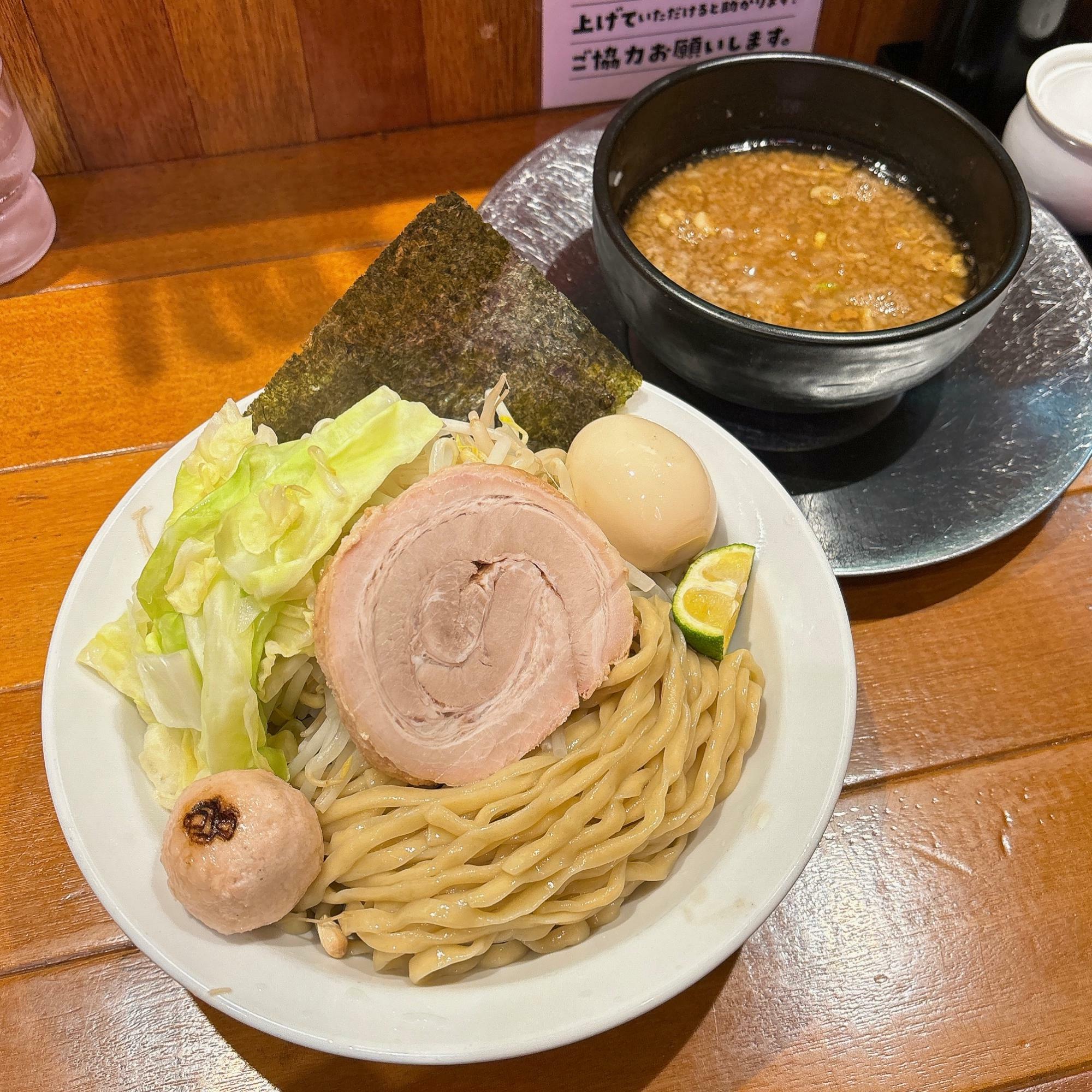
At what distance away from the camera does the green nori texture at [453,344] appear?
1.63 meters

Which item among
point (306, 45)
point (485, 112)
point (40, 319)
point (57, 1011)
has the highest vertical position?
point (306, 45)

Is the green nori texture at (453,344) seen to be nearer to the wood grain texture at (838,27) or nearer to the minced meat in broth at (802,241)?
the minced meat in broth at (802,241)

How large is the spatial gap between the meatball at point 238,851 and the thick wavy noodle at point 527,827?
0.10 metres

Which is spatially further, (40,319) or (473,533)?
(40,319)

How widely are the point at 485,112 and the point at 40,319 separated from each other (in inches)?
52.4

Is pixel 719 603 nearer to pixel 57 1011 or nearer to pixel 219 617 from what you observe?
pixel 219 617

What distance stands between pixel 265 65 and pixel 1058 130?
197cm

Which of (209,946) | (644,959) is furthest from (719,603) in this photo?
(209,946)

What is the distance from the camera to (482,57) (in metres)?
2.46

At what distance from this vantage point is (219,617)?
4.48 feet

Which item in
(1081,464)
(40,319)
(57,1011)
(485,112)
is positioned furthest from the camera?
(485,112)

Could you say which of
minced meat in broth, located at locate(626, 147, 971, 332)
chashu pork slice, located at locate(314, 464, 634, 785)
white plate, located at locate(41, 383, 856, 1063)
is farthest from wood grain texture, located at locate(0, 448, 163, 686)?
minced meat in broth, located at locate(626, 147, 971, 332)

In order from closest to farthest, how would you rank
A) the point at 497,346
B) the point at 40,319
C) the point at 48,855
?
the point at 48,855 < the point at 497,346 < the point at 40,319

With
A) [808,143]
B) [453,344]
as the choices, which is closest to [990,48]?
[808,143]
